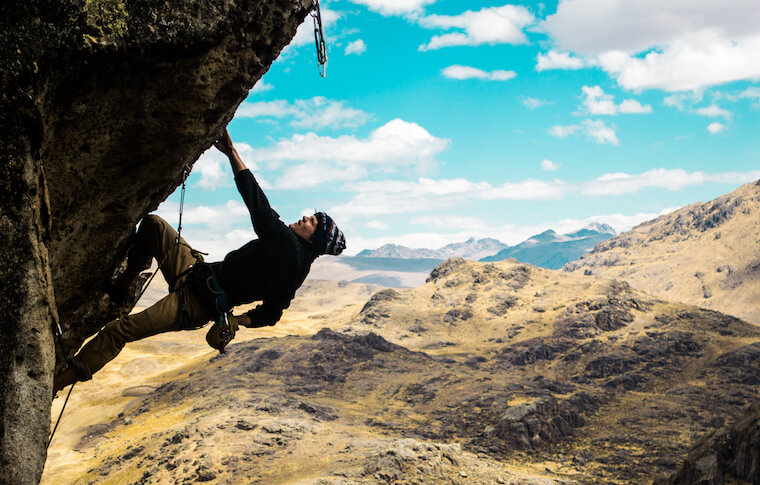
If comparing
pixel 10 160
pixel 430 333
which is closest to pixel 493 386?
pixel 430 333

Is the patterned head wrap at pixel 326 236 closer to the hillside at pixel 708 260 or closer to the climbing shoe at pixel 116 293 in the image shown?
the climbing shoe at pixel 116 293

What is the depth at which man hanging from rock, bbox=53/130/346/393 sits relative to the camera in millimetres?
6496

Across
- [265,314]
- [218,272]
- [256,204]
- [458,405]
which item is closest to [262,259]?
[218,272]

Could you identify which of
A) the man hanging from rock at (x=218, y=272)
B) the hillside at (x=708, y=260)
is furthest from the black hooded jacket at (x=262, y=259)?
the hillside at (x=708, y=260)

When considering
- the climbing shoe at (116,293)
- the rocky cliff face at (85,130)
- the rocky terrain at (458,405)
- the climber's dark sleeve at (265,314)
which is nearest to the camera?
the rocky cliff face at (85,130)

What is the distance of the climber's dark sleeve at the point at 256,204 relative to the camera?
21.2 ft

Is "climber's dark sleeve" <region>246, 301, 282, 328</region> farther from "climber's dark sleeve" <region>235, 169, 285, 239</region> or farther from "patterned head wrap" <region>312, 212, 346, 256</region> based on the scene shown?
"climber's dark sleeve" <region>235, 169, 285, 239</region>

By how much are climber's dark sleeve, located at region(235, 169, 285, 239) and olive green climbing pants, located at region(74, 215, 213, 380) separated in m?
1.54

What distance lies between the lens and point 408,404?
41781mm

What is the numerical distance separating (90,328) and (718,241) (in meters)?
192

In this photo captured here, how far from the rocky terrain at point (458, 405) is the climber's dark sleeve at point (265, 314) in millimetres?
14711

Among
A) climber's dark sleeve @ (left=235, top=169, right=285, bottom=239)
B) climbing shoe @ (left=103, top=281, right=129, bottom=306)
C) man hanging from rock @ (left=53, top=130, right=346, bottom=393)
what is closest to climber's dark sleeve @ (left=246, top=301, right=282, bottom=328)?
man hanging from rock @ (left=53, top=130, right=346, bottom=393)

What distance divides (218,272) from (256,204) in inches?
52.2

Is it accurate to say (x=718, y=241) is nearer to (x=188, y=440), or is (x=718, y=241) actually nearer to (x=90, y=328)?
(x=188, y=440)
